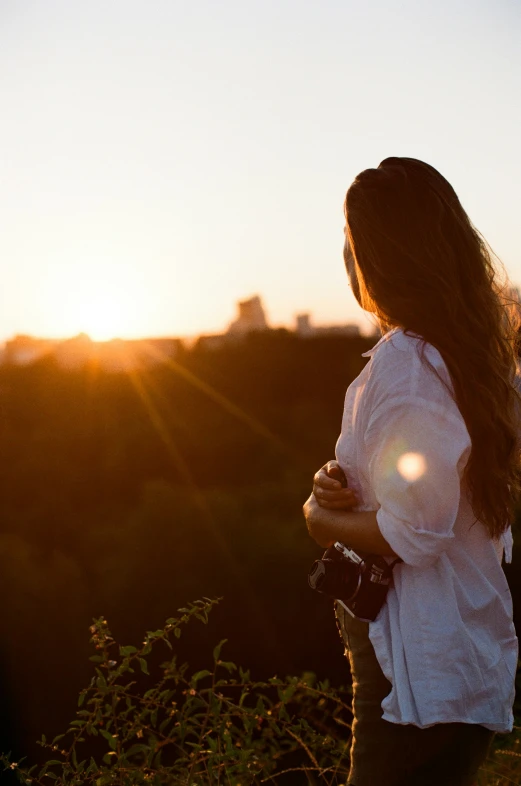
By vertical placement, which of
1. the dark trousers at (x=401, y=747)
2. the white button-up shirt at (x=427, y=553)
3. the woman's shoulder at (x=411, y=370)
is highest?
the woman's shoulder at (x=411, y=370)

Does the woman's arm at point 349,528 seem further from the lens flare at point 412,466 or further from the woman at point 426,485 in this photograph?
the lens flare at point 412,466

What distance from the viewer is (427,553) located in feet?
4.47

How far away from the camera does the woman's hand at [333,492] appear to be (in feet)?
4.95

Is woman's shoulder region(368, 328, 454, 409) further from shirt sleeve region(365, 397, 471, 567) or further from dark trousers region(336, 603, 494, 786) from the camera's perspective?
dark trousers region(336, 603, 494, 786)

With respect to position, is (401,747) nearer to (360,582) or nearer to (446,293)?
(360,582)

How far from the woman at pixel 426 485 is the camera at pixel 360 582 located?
22mm

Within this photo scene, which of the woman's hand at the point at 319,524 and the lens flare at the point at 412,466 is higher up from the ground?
the lens flare at the point at 412,466

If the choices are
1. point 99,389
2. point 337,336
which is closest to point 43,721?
point 99,389

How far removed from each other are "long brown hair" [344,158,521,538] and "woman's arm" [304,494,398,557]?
0.63 ft

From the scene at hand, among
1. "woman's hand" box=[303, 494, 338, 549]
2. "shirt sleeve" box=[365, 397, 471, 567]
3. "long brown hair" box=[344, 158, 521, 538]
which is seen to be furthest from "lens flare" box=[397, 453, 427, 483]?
"woman's hand" box=[303, 494, 338, 549]

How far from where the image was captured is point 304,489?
6066 millimetres

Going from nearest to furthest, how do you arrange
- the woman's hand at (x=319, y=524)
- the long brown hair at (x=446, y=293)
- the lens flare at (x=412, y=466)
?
the lens flare at (x=412, y=466), the long brown hair at (x=446, y=293), the woman's hand at (x=319, y=524)

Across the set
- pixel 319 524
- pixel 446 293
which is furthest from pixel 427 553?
pixel 446 293

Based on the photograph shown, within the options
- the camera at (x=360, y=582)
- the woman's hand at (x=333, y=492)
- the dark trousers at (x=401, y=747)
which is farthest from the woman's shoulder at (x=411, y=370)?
the dark trousers at (x=401, y=747)
